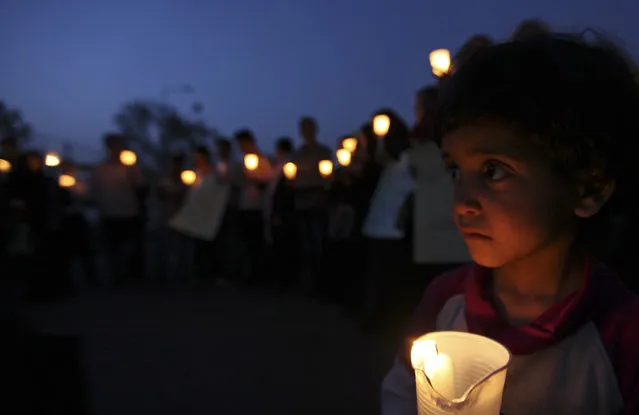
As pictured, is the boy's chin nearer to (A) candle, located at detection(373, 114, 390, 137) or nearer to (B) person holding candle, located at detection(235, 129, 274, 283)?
(A) candle, located at detection(373, 114, 390, 137)

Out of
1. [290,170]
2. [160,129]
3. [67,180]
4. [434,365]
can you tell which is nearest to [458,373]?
[434,365]

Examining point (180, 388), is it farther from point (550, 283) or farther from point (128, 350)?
point (550, 283)

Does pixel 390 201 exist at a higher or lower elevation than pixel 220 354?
higher

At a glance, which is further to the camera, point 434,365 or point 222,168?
point 222,168

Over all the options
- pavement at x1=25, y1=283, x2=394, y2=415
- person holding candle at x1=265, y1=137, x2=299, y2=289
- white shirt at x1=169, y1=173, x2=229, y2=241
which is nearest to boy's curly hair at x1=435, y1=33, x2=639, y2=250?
pavement at x1=25, y1=283, x2=394, y2=415

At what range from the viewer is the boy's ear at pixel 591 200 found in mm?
805

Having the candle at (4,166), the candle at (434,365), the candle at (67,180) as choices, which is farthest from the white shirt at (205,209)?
the candle at (434,365)

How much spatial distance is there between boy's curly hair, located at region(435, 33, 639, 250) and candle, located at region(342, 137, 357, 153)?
361 centimetres

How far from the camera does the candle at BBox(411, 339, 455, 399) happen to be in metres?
0.66

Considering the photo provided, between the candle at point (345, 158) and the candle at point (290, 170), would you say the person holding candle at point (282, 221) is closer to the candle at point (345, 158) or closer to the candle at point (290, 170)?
the candle at point (290, 170)

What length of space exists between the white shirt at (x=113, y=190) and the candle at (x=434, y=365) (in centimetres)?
517

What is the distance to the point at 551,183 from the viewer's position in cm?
76

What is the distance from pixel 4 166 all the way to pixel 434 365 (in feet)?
17.5

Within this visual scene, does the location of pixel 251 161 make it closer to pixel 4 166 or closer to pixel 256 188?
pixel 256 188
